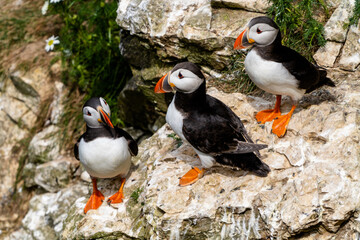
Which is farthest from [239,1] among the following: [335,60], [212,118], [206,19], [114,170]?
[114,170]

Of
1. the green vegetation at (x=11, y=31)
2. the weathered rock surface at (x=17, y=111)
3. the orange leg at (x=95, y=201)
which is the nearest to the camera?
the orange leg at (x=95, y=201)

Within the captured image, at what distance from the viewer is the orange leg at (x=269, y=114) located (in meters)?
4.11

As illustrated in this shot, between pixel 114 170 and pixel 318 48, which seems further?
pixel 318 48

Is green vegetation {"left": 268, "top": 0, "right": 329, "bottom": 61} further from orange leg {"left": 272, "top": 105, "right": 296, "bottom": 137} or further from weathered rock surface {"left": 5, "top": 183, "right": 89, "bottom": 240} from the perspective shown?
weathered rock surface {"left": 5, "top": 183, "right": 89, "bottom": 240}

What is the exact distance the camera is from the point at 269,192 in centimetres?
335

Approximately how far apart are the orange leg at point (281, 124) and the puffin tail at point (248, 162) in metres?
0.47

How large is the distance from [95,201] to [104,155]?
59 cm

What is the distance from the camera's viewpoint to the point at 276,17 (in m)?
4.82

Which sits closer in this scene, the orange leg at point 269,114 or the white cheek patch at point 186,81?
the white cheek patch at point 186,81

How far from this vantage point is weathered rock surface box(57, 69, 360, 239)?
126 inches

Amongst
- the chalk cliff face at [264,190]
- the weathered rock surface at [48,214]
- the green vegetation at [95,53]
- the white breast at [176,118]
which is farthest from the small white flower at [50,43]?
the white breast at [176,118]

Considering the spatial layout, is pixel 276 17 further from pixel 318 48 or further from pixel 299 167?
pixel 299 167

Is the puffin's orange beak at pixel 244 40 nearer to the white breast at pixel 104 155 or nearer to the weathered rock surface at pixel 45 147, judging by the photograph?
the white breast at pixel 104 155

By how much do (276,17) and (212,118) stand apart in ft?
6.34
